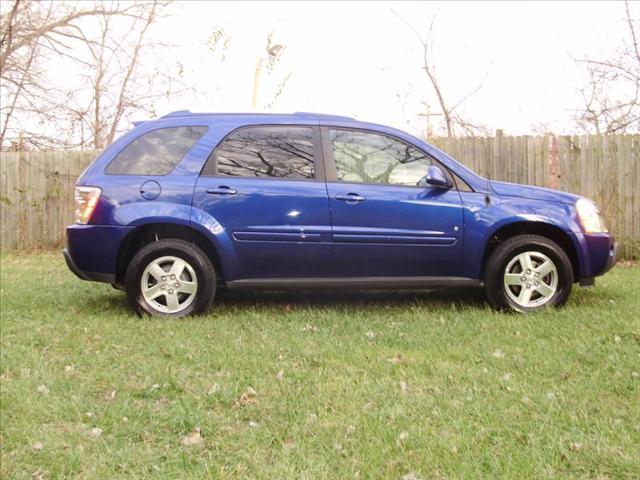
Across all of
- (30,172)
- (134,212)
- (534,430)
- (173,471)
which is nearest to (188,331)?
(134,212)

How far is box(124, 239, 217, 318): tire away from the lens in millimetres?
5262

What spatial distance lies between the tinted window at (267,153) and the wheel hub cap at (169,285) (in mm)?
837

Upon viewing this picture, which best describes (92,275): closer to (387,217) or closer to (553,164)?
(387,217)

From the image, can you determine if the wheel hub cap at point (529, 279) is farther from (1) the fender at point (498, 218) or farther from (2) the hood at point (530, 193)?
(2) the hood at point (530, 193)

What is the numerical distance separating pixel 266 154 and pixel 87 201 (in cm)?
156

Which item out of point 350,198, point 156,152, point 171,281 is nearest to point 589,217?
point 350,198

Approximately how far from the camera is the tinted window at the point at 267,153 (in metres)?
5.40

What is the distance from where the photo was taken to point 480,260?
214 inches

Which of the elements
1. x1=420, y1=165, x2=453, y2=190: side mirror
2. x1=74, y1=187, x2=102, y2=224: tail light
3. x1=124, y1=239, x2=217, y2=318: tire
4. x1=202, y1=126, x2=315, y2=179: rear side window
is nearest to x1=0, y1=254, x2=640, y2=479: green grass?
x1=124, y1=239, x2=217, y2=318: tire

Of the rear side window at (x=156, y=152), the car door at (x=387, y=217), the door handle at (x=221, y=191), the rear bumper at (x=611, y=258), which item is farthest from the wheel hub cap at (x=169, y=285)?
the rear bumper at (x=611, y=258)

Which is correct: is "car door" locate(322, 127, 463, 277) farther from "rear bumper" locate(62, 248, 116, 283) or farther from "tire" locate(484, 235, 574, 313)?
"rear bumper" locate(62, 248, 116, 283)

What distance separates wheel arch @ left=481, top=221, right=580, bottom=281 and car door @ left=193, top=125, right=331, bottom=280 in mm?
1482

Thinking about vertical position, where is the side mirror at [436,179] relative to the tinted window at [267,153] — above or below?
below

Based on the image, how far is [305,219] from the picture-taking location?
5281mm
